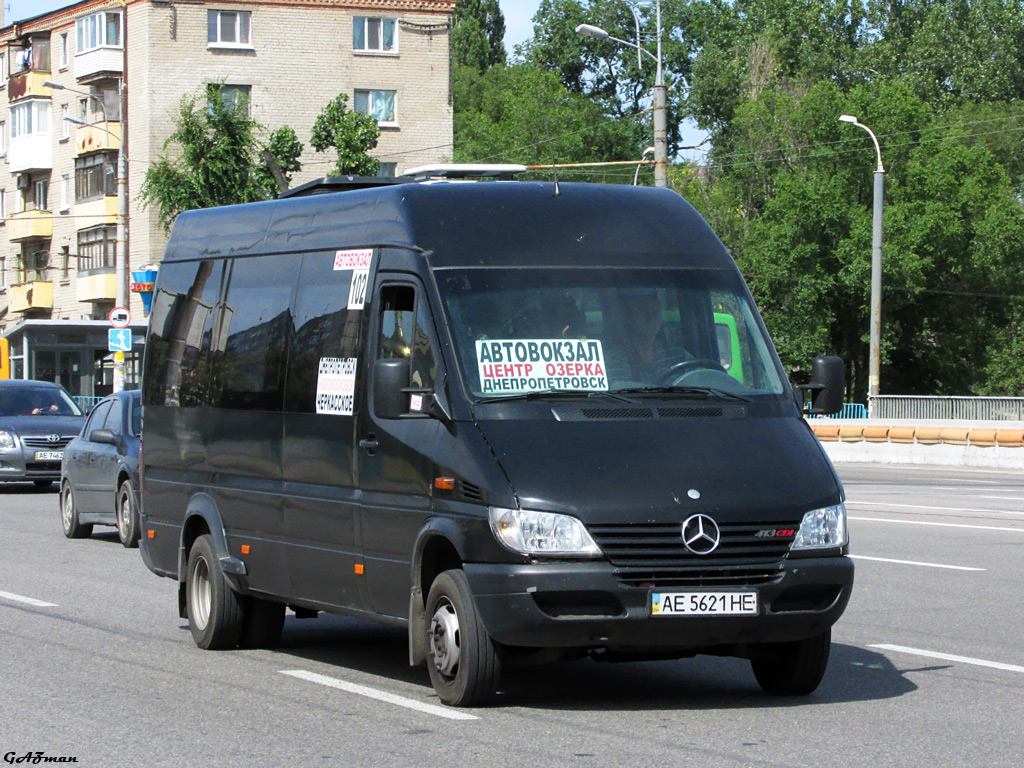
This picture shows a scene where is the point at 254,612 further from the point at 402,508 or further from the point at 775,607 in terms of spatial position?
the point at 775,607

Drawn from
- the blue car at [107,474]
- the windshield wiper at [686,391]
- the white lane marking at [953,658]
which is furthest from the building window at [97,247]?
the windshield wiper at [686,391]

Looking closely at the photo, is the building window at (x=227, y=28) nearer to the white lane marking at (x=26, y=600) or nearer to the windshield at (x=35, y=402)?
the windshield at (x=35, y=402)

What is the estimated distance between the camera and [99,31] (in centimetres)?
6750

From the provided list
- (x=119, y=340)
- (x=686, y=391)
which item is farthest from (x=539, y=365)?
(x=119, y=340)

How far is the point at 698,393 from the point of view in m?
7.88

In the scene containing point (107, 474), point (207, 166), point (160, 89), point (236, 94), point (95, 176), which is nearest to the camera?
point (107, 474)

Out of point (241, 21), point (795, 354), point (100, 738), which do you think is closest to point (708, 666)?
point (100, 738)

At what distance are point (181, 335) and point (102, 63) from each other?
59.1 metres

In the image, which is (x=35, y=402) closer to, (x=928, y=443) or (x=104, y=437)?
(x=104, y=437)

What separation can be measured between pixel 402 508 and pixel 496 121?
3459 inches

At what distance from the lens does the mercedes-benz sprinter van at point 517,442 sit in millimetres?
7160

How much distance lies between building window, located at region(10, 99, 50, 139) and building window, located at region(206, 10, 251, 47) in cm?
1212

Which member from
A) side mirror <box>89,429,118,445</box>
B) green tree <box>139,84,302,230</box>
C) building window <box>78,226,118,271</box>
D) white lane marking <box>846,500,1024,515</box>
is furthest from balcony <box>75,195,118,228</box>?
side mirror <box>89,429,118,445</box>

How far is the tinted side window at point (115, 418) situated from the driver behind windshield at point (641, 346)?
1083 cm
